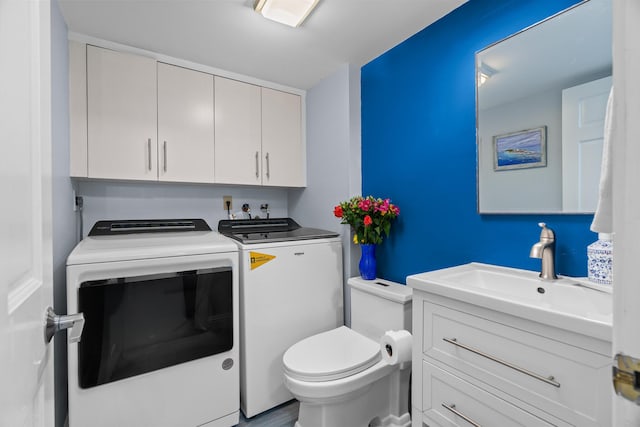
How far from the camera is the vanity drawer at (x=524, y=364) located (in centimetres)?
78

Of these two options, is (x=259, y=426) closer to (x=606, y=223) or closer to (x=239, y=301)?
(x=239, y=301)

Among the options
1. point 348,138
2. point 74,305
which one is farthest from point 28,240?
point 348,138

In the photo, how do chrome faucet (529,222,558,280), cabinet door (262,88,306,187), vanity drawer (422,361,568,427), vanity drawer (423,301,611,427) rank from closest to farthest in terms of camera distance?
vanity drawer (423,301,611,427)
vanity drawer (422,361,568,427)
chrome faucet (529,222,558,280)
cabinet door (262,88,306,187)

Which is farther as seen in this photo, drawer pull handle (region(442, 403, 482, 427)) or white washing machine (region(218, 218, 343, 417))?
white washing machine (region(218, 218, 343, 417))

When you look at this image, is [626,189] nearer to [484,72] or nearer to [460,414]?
[460,414]

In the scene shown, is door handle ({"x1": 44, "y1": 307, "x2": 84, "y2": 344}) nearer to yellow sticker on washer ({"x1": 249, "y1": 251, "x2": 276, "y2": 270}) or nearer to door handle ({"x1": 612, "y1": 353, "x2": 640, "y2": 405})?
door handle ({"x1": 612, "y1": 353, "x2": 640, "y2": 405})

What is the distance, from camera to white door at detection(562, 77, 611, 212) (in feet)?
3.53

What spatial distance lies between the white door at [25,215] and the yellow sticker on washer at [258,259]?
1131 mm

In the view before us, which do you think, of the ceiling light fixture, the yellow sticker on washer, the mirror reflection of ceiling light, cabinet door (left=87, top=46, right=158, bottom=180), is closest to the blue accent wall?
the mirror reflection of ceiling light

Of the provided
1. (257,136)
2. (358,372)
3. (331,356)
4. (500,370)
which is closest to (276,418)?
(331,356)

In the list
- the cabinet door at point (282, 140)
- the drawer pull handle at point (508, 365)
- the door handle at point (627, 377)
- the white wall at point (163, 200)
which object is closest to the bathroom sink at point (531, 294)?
the drawer pull handle at point (508, 365)

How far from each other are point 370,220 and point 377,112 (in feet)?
2.64

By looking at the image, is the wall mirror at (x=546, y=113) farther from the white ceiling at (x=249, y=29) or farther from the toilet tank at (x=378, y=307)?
the toilet tank at (x=378, y=307)

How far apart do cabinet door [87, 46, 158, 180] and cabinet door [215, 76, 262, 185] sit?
0.42 meters
